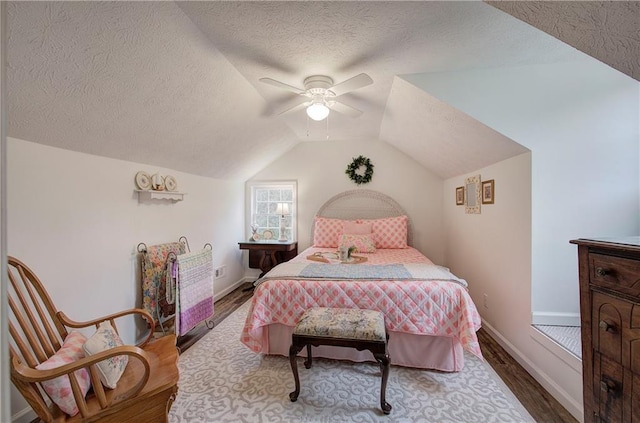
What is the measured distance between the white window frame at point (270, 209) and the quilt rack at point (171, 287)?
1.89 m

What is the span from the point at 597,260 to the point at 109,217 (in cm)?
305

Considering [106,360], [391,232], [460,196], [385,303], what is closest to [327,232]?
[391,232]

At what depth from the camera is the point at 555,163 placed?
1856mm

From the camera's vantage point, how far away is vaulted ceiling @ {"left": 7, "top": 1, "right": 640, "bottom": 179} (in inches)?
48.5

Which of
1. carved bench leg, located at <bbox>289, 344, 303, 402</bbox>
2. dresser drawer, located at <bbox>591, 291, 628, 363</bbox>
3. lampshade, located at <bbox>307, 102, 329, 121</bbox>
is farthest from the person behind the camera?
lampshade, located at <bbox>307, 102, 329, 121</bbox>

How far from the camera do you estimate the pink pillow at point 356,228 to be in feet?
12.2

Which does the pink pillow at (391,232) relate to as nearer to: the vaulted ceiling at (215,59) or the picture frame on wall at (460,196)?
the picture frame on wall at (460,196)

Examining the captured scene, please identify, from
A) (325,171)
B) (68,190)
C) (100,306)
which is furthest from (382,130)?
(100,306)

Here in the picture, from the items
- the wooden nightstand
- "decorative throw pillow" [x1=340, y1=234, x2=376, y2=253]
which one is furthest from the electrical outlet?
A: "decorative throw pillow" [x1=340, y1=234, x2=376, y2=253]

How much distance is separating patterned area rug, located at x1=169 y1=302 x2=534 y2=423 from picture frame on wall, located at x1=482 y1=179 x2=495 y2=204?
148cm

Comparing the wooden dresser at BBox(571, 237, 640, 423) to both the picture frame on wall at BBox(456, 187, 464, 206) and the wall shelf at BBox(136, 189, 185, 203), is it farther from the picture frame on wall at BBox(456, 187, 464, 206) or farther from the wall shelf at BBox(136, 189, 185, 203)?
the wall shelf at BBox(136, 189, 185, 203)

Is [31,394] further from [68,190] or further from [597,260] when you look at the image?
[597,260]

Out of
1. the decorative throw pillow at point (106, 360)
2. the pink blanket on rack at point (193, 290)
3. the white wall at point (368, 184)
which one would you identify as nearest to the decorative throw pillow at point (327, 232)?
the white wall at point (368, 184)

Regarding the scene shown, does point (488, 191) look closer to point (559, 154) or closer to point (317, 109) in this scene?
point (559, 154)
